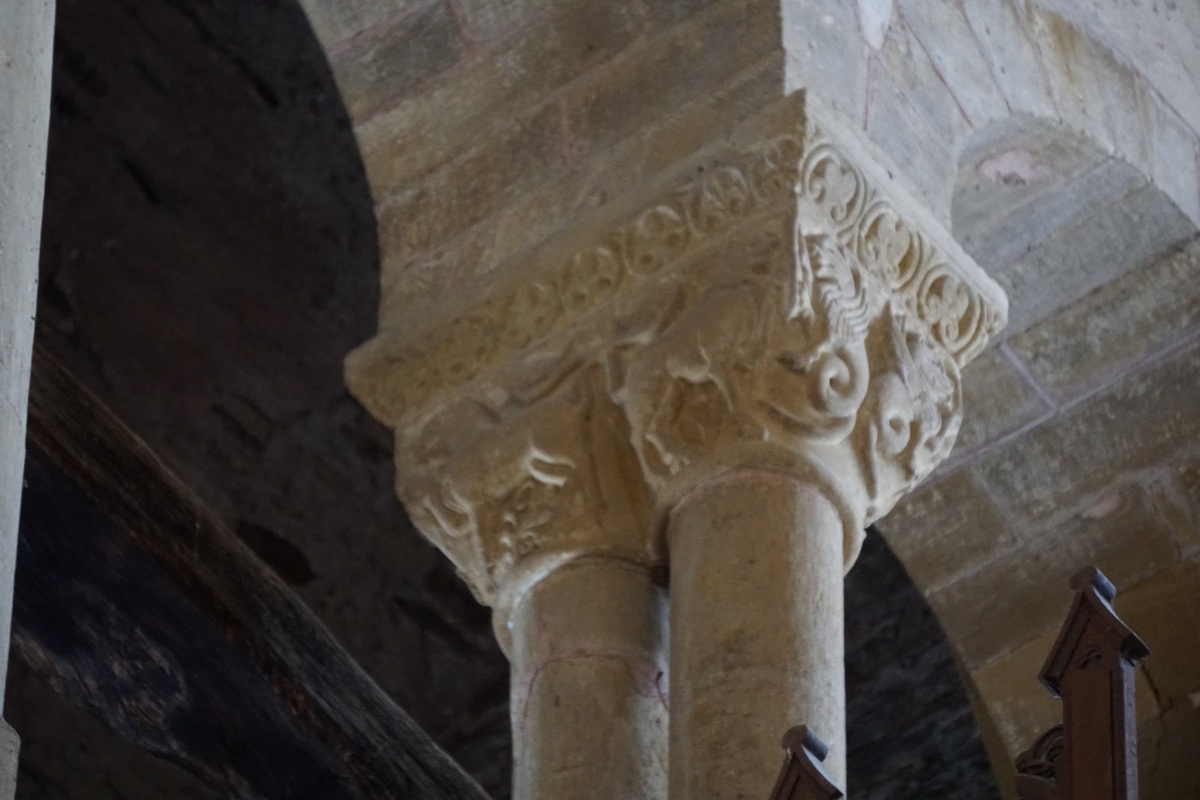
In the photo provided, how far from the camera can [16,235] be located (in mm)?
2113

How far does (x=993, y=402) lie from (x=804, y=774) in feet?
8.08

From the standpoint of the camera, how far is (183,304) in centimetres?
550

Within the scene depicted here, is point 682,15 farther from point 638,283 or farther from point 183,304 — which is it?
point 183,304

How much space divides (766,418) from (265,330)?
2.56 meters

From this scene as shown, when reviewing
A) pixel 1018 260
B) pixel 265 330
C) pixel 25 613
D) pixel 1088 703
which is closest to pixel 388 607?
pixel 265 330

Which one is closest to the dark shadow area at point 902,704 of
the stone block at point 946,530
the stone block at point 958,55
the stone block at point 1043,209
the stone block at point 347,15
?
the stone block at point 946,530

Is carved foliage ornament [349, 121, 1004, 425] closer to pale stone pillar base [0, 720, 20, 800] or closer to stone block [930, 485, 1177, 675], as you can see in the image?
stone block [930, 485, 1177, 675]

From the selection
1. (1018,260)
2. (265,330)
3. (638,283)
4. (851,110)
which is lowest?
(638,283)

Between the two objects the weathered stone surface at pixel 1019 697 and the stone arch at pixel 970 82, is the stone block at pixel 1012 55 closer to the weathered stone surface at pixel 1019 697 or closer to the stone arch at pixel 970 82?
the stone arch at pixel 970 82

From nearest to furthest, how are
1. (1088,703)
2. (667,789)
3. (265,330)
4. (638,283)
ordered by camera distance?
1. (1088,703)
2. (667,789)
3. (638,283)
4. (265,330)

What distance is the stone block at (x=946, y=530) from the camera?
4.44 metres

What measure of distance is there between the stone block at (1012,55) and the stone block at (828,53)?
42cm

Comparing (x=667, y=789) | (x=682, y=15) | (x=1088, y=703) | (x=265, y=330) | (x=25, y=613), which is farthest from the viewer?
(x=265, y=330)

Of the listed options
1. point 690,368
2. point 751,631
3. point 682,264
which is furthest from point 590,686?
point 682,264
